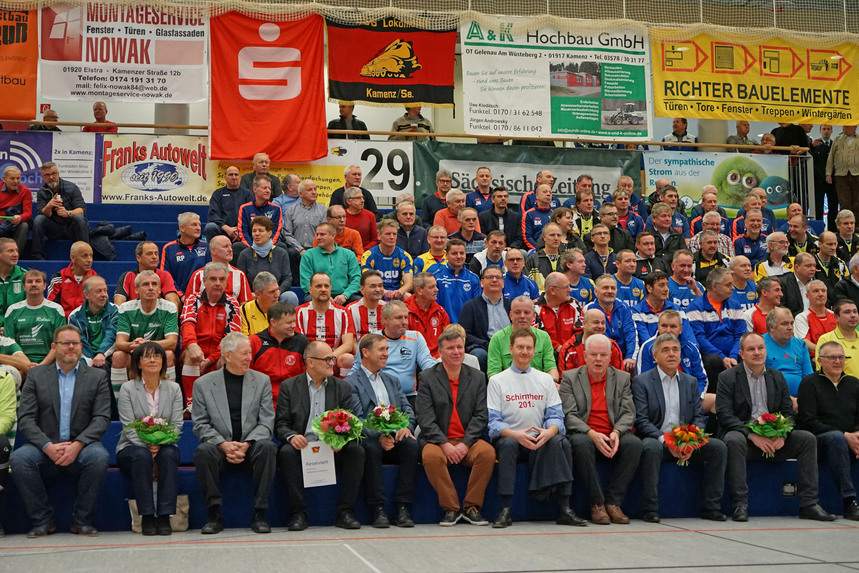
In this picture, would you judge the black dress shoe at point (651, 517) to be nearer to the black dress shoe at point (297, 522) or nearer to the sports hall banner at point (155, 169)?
the black dress shoe at point (297, 522)

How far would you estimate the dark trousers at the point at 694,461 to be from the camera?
270 inches

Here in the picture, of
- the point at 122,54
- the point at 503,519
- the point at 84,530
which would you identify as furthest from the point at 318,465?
the point at 122,54

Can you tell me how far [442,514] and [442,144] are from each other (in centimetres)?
723

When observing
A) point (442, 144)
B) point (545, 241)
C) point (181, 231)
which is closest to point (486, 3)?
point (442, 144)

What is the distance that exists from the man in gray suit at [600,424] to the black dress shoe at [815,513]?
1460mm

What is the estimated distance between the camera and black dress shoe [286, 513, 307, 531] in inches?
251

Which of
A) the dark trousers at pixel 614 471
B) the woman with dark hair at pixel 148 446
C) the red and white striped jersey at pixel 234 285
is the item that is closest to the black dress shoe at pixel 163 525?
the woman with dark hair at pixel 148 446

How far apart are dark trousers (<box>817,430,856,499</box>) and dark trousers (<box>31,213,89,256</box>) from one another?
7.93 meters

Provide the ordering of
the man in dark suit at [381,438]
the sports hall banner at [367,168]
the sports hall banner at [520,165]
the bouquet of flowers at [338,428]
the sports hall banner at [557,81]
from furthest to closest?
the sports hall banner at [557,81] < the sports hall banner at [520,165] < the sports hall banner at [367,168] < the man in dark suit at [381,438] < the bouquet of flowers at [338,428]

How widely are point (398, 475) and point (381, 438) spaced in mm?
299

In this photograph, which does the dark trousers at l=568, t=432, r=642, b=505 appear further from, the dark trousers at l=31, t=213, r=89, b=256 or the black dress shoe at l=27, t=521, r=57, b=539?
the dark trousers at l=31, t=213, r=89, b=256

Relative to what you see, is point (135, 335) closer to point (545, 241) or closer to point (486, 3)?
point (545, 241)

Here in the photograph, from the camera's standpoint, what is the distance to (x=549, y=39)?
13484 millimetres

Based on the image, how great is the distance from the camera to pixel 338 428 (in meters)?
6.36
